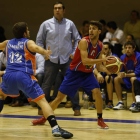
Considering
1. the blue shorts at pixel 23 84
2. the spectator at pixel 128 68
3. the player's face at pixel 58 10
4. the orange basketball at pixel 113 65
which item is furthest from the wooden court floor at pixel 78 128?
the player's face at pixel 58 10

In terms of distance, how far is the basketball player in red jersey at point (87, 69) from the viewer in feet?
13.7

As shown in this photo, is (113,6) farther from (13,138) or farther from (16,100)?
(13,138)

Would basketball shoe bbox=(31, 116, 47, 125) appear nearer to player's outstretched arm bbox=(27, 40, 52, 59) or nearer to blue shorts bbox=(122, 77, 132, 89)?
player's outstretched arm bbox=(27, 40, 52, 59)

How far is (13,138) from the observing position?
3.40 meters

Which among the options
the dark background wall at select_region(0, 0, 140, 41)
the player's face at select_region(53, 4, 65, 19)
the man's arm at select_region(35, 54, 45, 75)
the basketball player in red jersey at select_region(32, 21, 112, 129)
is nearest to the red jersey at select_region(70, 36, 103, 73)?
the basketball player in red jersey at select_region(32, 21, 112, 129)

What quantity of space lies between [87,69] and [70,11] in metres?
7.01

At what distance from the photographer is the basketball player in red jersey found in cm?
418

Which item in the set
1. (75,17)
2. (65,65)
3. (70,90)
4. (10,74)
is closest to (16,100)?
(65,65)

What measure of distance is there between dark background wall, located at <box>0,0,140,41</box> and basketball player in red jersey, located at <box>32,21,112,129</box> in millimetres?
6349

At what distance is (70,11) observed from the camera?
11.0 m

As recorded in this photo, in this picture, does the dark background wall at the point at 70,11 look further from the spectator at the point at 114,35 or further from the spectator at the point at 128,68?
the spectator at the point at 128,68

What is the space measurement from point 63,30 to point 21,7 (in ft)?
20.2

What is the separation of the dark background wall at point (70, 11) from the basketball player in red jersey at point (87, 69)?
6.35 meters

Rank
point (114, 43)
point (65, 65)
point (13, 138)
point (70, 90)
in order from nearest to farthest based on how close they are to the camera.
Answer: point (13, 138) → point (70, 90) → point (65, 65) → point (114, 43)
